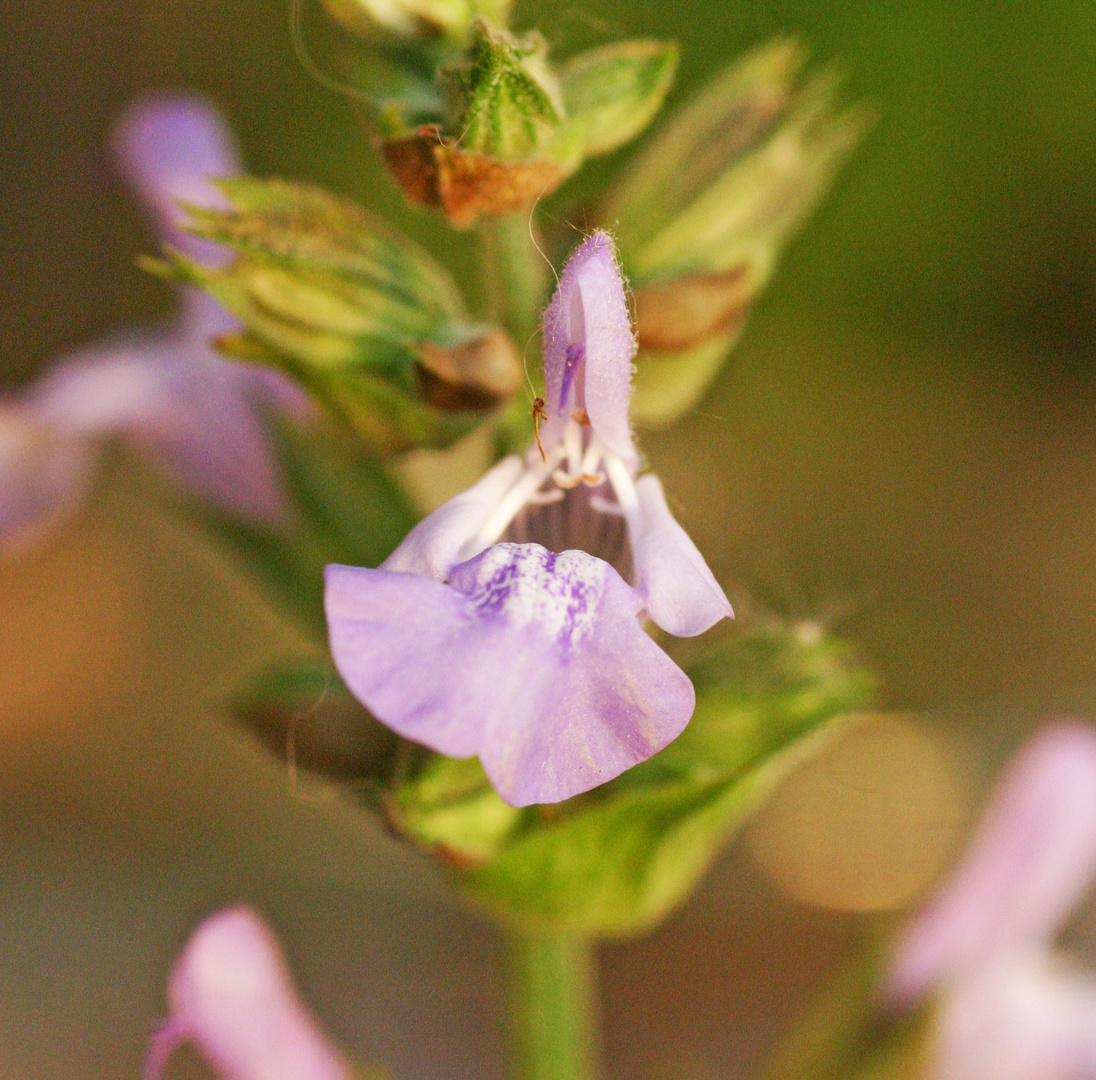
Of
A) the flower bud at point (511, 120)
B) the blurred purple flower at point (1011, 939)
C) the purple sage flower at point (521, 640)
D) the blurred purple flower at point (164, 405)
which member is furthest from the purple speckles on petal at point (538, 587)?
the blurred purple flower at point (1011, 939)

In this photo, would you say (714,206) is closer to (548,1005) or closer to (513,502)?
(513,502)

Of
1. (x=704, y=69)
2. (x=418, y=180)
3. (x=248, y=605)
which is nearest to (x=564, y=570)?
(x=418, y=180)

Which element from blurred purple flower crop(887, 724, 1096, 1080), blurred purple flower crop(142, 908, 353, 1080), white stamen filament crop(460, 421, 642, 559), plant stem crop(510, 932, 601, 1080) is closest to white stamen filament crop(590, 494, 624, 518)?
white stamen filament crop(460, 421, 642, 559)

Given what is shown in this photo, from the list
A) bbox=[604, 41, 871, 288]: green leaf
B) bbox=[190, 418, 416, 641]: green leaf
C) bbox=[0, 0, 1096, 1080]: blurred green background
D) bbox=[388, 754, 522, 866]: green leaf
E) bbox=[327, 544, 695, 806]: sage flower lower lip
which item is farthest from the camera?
bbox=[0, 0, 1096, 1080]: blurred green background

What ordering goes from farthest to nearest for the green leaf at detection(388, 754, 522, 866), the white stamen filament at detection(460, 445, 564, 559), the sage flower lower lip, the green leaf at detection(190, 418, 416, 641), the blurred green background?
the blurred green background, the green leaf at detection(190, 418, 416, 641), the green leaf at detection(388, 754, 522, 866), the white stamen filament at detection(460, 445, 564, 559), the sage flower lower lip

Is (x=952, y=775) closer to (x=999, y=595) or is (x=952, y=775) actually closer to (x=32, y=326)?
(x=999, y=595)

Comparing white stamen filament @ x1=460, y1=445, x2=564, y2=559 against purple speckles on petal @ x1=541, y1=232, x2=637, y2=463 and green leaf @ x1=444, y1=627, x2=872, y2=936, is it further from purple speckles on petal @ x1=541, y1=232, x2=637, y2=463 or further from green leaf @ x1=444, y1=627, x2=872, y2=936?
green leaf @ x1=444, y1=627, x2=872, y2=936

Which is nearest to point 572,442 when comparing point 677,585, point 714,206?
point 677,585
